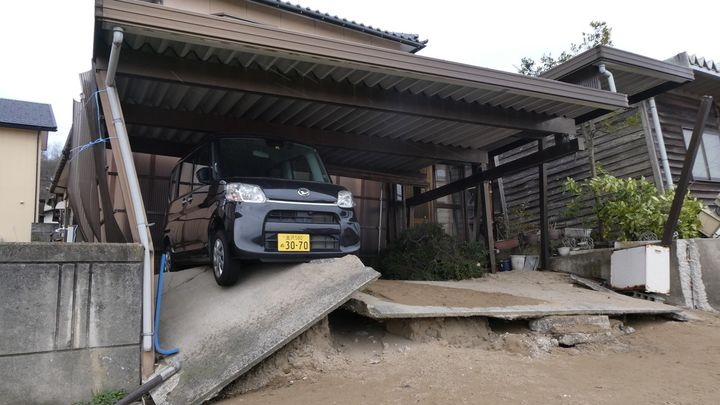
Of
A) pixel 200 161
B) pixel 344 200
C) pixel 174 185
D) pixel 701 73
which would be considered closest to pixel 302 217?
pixel 344 200

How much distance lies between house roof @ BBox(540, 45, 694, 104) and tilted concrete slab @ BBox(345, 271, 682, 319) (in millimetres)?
3178

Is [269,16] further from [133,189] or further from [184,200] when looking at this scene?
[133,189]

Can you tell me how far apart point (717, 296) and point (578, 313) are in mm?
3010

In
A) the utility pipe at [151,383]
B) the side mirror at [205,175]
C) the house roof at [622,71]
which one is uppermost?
the house roof at [622,71]

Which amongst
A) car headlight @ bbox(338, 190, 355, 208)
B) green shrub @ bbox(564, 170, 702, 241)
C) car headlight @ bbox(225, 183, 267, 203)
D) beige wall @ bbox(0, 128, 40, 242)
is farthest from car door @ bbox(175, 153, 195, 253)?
beige wall @ bbox(0, 128, 40, 242)

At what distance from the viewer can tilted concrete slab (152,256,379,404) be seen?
380 centimetres

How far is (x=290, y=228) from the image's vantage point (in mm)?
4855

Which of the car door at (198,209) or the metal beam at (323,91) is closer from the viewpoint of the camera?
the metal beam at (323,91)

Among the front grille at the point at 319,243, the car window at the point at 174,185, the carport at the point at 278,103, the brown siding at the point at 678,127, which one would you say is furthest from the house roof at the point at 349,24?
the front grille at the point at 319,243

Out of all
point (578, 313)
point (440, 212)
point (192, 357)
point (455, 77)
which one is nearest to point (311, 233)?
point (192, 357)

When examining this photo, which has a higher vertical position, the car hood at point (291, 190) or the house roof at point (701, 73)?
the house roof at point (701, 73)

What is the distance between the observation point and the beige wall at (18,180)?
12.8 metres

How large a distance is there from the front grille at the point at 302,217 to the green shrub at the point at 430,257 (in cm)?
302

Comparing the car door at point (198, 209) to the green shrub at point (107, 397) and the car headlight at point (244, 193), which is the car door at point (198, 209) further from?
the green shrub at point (107, 397)
